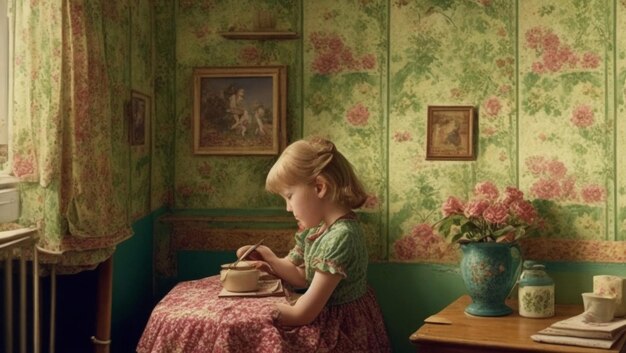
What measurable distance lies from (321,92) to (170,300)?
1164 millimetres

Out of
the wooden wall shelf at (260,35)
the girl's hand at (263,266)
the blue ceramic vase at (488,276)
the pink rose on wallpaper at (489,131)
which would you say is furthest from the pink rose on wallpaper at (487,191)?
the wooden wall shelf at (260,35)

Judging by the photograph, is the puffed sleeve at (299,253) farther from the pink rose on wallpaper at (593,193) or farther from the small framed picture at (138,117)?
the pink rose on wallpaper at (593,193)

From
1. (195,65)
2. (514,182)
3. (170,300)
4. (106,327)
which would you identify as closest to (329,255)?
(170,300)

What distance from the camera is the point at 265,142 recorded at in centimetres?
353

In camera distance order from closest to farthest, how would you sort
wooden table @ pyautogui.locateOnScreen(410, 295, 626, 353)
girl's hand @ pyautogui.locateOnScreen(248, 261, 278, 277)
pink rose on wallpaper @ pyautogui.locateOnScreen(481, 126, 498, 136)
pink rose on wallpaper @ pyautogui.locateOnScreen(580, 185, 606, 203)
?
wooden table @ pyautogui.locateOnScreen(410, 295, 626, 353) → girl's hand @ pyautogui.locateOnScreen(248, 261, 278, 277) → pink rose on wallpaper @ pyautogui.locateOnScreen(580, 185, 606, 203) → pink rose on wallpaper @ pyautogui.locateOnScreen(481, 126, 498, 136)

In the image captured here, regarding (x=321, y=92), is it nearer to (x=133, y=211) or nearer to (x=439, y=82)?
(x=439, y=82)

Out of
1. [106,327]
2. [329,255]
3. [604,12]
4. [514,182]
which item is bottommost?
[106,327]

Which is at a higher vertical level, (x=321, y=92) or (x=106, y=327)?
(x=321, y=92)

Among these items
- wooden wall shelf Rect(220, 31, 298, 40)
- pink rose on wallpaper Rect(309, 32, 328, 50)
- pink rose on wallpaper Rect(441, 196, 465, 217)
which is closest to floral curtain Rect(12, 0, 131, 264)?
wooden wall shelf Rect(220, 31, 298, 40)

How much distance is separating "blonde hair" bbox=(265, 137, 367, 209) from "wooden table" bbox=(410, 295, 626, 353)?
0.51 m

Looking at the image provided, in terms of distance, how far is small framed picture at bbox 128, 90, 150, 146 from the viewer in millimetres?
3266

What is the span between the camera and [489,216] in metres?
2.97

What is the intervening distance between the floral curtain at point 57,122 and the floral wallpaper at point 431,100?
991 mm

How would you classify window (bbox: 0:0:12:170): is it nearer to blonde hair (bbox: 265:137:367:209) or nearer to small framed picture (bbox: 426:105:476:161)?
blonde hair (bbox: 265:137:367:209)
